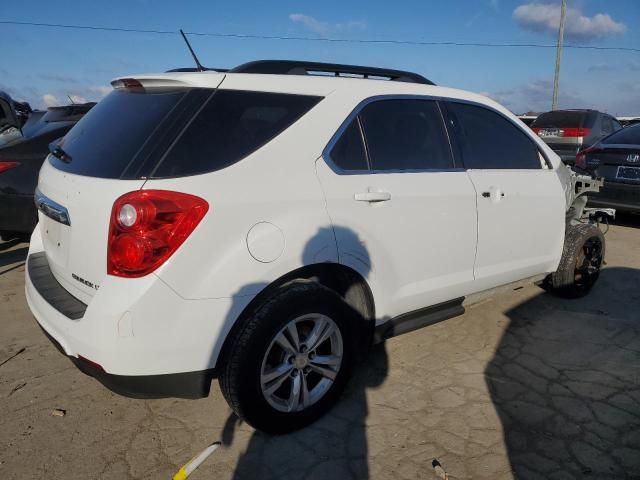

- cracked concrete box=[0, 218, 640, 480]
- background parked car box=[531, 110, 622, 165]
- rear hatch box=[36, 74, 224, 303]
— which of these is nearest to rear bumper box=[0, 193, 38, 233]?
cracked concrete box=[0, 218, 640, 480]

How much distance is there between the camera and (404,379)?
10.1ft

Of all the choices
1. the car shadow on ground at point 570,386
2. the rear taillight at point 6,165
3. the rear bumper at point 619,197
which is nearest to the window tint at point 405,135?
the car shadow on ground at point 570,386

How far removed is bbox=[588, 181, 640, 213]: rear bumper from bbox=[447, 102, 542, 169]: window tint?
3.29 metres

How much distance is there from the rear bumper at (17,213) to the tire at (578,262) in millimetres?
4741

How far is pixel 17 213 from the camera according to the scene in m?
4.75

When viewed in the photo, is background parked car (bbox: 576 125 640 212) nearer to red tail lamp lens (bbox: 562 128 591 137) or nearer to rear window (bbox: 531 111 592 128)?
red tail lamp lens (bbox: 562 128 591 137)

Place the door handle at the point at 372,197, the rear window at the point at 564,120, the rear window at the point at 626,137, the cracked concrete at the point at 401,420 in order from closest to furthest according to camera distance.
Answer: the cracked concrete at the point at 401,420 → the door handle at the point at 372,197 → the rear window at the point at 626,137 → the rear window at the point at 564,120

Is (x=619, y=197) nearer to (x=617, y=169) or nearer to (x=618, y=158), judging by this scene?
(x=617, y=169)

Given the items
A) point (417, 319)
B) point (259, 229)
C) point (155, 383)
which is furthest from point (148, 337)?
point (417, 319)

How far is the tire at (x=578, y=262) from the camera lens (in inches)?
163

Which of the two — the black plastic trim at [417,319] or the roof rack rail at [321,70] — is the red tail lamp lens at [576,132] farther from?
the black plastic trim at [417,319]

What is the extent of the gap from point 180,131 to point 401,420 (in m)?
1.84

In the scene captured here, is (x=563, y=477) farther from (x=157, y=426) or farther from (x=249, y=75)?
(x=249, y=75)

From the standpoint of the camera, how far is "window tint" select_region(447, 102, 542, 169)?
3.24 meters
